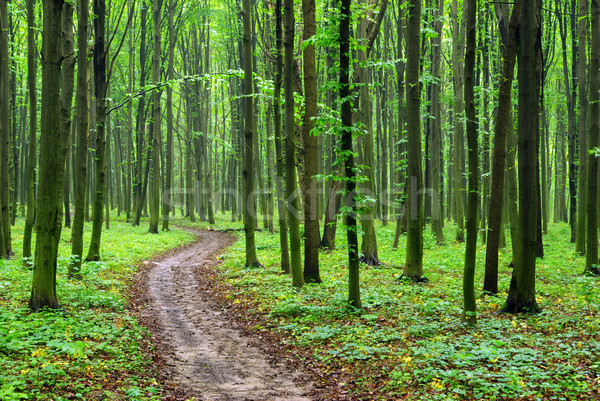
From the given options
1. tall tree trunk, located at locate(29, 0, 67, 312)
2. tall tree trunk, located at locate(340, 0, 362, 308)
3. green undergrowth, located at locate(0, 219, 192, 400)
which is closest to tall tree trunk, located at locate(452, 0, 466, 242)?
tall tree trunk, located at locate(340, 0, 362, 308)

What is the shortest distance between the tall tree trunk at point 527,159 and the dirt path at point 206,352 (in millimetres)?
5102

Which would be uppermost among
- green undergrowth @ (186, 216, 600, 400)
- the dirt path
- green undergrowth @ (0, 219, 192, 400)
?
green undergrowth @ (0, 219, 192, 400)

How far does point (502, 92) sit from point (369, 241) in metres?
6.75

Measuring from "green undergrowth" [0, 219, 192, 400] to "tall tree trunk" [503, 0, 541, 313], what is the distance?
6.91 metres

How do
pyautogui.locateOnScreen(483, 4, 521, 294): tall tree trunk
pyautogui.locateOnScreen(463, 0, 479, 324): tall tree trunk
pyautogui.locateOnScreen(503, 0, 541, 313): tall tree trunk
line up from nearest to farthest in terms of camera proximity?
1. pyautogui.locateOnScreen(463, 0, 479, 324): tall tree trunk
2. pyautogui.locateOnScreen(503, 0, 541, 313): tall tree trunk
3. pyautogui.locateOnScreen(483, 4, 521, 294): tall tree trunk

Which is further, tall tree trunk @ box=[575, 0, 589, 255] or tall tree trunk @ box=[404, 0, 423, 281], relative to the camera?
tall tree trunk @ box=[575, 0, 589, 255]

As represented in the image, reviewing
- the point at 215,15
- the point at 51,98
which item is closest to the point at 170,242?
the point at 51,98

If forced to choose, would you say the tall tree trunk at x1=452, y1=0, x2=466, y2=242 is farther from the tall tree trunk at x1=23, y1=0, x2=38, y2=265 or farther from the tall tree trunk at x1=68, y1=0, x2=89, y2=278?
the tall tree trunk at x1=23, y1=0, x2=38, y2=265

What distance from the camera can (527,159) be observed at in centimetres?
834

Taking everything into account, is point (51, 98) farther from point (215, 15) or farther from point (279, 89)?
point (215, 15)

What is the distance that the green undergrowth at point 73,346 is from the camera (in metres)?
4.75

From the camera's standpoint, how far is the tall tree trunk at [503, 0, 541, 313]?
26.8 ft

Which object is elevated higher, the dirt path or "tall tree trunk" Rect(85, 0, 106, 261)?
"tall tree trunk" Rect(85, 0, 106, 261)

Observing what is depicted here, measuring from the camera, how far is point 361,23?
14.1 meters
